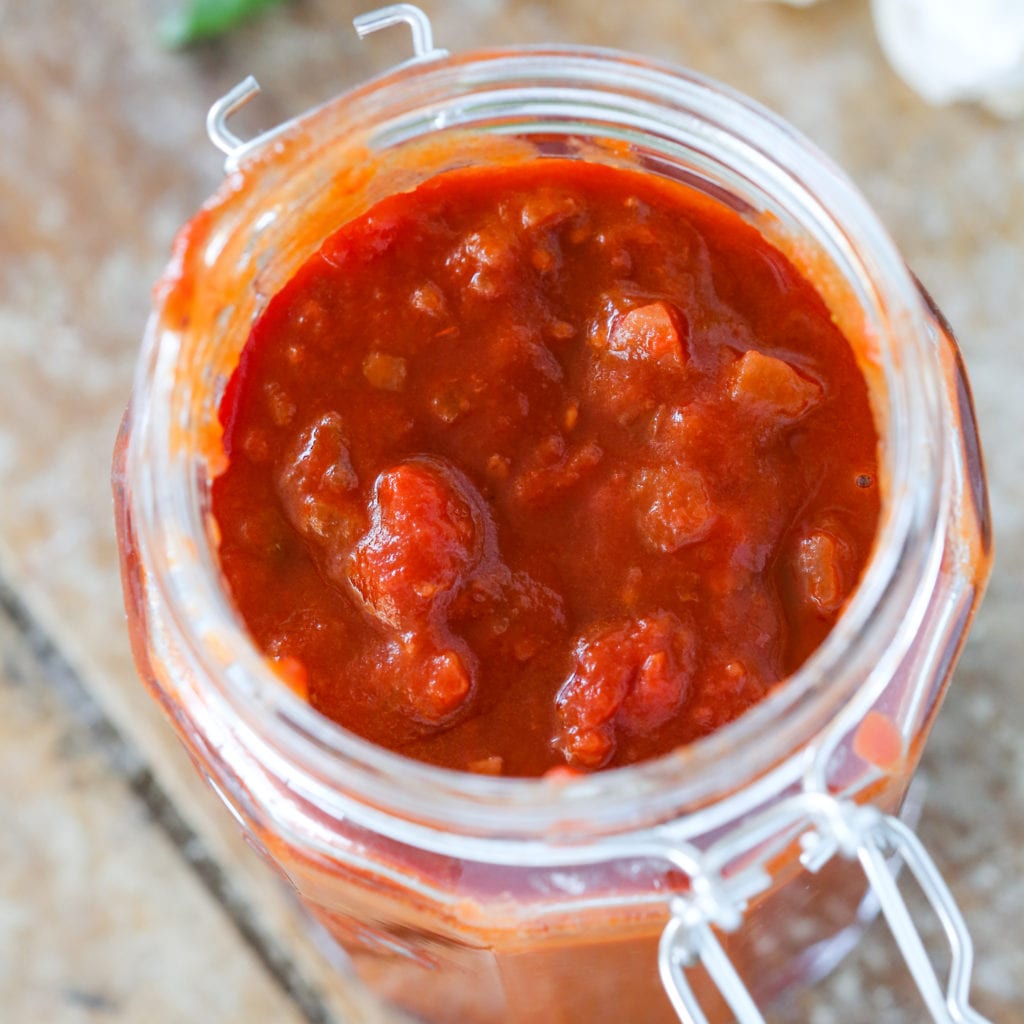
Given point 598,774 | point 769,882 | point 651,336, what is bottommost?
point 769,882

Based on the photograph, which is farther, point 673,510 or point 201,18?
point 201,18

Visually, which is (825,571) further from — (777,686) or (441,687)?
(441,687)

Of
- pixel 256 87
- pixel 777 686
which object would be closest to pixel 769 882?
pixel 777 686

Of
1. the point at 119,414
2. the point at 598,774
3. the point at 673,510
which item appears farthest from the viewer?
the point at 119,414

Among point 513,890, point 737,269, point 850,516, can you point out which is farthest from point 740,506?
point 513,890

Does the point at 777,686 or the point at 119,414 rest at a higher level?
the point at 119,414

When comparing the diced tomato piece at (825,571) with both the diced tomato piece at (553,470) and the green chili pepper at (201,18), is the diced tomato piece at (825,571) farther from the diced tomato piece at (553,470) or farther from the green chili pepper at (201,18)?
the green chili pepper at (201,18)

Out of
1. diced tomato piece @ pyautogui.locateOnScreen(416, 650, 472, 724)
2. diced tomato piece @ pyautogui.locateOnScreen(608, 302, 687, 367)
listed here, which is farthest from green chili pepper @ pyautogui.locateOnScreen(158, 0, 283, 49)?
diced tomato piece @ pyautogui.locateOnScreen(416, 650, 472, 724)
